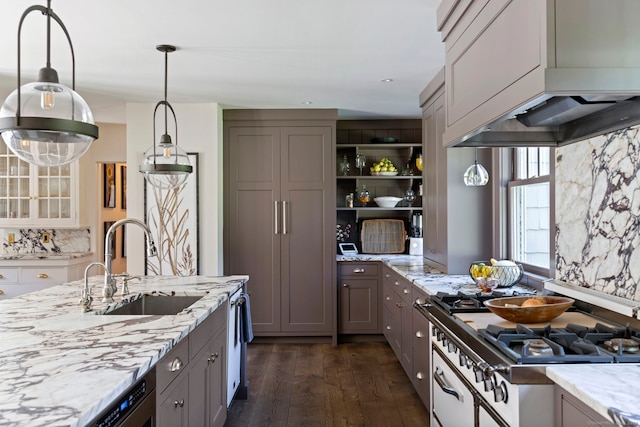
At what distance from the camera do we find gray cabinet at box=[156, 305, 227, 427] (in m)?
1.74

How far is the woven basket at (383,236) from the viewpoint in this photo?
18.2 feet

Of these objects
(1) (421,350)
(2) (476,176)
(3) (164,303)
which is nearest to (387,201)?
(2) (476,176)

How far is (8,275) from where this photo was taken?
17.4 ft

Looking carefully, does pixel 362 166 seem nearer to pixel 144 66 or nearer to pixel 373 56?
pixel 373 56

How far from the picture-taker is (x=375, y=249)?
18.2 ft

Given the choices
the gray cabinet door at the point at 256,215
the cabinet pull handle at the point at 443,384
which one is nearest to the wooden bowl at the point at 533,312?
the cabinet pull handle at the point at 443,384

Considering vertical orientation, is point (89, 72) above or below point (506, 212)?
above

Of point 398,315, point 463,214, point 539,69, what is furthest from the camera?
point 398,315

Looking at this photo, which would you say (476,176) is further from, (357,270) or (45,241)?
(45,241)

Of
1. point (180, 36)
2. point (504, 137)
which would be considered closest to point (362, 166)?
point (180, 36)

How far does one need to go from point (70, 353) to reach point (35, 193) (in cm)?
484

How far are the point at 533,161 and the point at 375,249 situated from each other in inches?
104

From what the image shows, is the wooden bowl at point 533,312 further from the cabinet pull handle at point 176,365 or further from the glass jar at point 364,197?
the glass jar at point 364,197

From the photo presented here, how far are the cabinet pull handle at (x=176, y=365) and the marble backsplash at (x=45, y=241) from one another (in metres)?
4.78
